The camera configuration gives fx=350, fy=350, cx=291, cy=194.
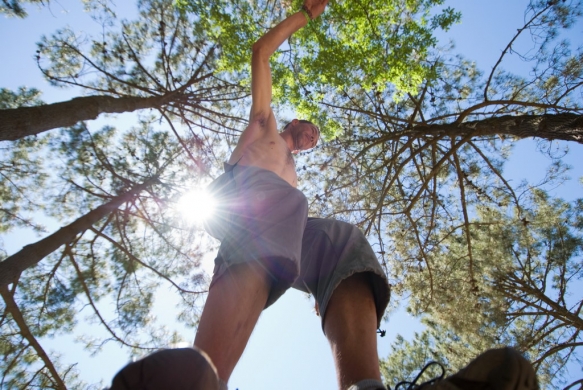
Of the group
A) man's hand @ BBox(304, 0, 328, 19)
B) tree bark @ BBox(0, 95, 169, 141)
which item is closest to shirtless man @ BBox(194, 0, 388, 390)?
man's hand @ BBox(304, 0, 328, 19)

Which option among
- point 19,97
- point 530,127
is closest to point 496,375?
point 530,127

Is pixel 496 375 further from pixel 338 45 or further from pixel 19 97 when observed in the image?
pixel 19 97

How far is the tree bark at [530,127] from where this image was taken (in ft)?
10.5

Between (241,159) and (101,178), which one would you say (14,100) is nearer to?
(101,178)

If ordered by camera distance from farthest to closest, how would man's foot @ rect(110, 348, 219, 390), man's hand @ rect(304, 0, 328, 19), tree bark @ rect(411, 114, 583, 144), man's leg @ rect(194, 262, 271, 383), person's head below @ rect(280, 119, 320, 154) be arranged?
1. tree bark @ rect(411, 114, 583, 144)
2. man's hand @ rect(304, 0, 328, 19)
3. person's head below @ rect(280, 119, 320, 154)
4. man's leg @ rect(194, 262, 271, 383)
5. man's foot @ rect(110, 348, 219, 390)

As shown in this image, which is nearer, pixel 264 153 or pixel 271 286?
pixel 271 286

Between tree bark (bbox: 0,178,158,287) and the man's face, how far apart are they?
2.37 m

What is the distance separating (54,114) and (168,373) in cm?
308

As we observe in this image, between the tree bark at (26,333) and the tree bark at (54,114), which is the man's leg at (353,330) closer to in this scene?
the tree bark at (54,114)

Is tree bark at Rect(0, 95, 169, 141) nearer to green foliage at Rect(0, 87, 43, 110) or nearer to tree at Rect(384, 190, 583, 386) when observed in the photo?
green foliage at Rect(0, 87, 43, 110)

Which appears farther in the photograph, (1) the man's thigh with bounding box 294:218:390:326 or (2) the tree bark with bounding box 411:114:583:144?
(2) the tree bark with bounding box 411:114:583:144

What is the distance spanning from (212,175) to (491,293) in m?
4.45

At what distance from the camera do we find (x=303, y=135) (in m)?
2.62

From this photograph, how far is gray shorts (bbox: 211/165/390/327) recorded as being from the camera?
124 centimetres
